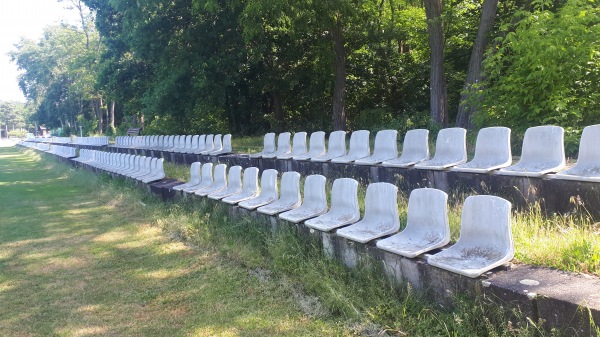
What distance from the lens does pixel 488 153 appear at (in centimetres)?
565

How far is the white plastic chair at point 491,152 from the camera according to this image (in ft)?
17.6

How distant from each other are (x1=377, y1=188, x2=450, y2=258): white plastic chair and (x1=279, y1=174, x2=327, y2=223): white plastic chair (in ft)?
4.69

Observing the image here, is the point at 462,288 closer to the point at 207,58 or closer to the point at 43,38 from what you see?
the point at 207,58

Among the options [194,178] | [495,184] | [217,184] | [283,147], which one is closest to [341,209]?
[495,184]

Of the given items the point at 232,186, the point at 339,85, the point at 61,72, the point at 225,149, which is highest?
the point at 61,72

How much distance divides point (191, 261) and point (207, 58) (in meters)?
13.5

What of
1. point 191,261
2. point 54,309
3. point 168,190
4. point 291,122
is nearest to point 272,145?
point 168,190

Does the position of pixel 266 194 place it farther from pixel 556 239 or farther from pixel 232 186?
pixel 556 239

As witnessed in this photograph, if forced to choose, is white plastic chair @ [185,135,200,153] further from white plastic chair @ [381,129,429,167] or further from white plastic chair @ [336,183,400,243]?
white plastic chair @ [336,183,400,243]

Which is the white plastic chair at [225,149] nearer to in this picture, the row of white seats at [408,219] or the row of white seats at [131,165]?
the row of white seats at [131,165]

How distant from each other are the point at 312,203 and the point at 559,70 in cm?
450

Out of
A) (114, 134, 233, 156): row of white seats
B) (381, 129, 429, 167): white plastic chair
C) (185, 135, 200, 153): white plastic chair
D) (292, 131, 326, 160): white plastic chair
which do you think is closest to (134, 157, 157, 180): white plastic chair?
(114, 134, 233, 156): row of white seats

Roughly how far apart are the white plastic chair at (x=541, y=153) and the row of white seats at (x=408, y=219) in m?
1.43

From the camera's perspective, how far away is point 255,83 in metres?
20.7
